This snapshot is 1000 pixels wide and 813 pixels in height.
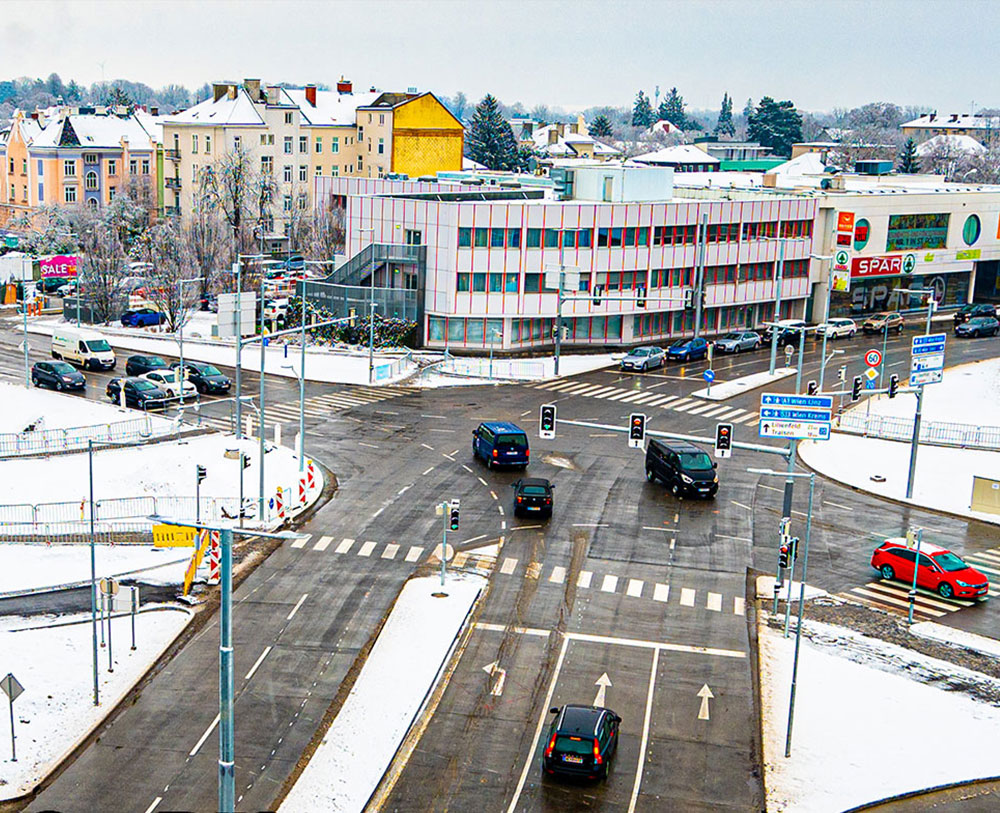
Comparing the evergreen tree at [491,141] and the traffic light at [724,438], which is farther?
the evergreen tree at [491,141]

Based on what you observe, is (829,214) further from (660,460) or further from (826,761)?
(826,761)

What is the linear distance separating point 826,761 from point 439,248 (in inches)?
2225

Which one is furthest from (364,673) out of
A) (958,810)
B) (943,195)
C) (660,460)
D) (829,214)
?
(943,195)

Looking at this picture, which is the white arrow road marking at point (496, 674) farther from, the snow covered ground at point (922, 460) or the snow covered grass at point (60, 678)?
the snow covered ground at point (922, 460)

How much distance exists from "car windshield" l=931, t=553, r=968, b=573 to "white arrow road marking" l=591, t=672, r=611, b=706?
14.2 m

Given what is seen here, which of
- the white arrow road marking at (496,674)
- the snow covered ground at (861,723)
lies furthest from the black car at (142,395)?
the snow covered ground at (861,723)

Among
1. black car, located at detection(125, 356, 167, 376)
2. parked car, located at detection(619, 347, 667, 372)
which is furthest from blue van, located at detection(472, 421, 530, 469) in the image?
black car, located at detection(125, 356, 167, 376)

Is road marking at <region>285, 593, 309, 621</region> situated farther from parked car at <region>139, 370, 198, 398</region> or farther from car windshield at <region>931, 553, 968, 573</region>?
parked car at <region>139, 370, 198, 398</region>

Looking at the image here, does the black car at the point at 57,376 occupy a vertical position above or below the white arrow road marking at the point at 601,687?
above

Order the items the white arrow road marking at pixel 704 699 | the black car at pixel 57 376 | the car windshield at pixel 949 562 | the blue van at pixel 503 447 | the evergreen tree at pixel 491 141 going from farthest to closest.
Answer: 1. the evergreen tree at pixel 491 141
2. the black car at pixel 57 376
3. the blue van at pixel 503 447
4. the car windshield at pixel 949 562
5. the white arrow road marking at pixel 704 699

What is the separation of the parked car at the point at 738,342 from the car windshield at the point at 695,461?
34802 mm

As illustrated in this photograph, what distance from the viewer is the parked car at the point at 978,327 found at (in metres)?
97.6

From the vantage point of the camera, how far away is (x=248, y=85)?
443 feet

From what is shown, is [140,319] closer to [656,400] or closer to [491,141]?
[656,400]
